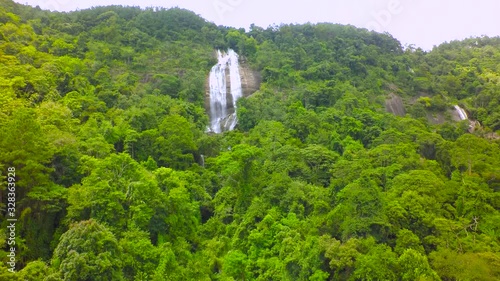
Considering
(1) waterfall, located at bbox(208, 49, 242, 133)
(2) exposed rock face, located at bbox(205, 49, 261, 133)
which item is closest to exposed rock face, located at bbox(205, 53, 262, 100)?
(2) exposed rock face, located at bbox(205, 49, 261, 133)

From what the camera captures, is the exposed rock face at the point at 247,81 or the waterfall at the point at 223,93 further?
the exposed rock face at the point at 247,81

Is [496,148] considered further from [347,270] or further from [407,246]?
[347,270]

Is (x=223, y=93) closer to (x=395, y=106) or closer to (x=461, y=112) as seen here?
(x=395, y=106)

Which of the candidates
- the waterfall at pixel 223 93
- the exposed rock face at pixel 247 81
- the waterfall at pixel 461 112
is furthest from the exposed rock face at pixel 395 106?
the waterfall at pixel 223 93

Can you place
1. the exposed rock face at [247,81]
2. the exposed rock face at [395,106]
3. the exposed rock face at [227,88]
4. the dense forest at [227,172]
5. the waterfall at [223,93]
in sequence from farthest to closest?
the exposed rock face at [247,81], the exposed rock face at [395,106], the exposed rock face at [227,88], the waterfall at [223,93], the dense forest at [227,172]

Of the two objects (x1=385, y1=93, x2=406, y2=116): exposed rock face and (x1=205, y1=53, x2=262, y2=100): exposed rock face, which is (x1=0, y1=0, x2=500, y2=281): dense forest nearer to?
(x1=385, y1=93, x2=406, y2=116): exposed rock face

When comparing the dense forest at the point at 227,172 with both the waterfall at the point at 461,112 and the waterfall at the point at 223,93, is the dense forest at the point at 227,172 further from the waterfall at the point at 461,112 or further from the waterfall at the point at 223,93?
the waterfall at the point at 223,93

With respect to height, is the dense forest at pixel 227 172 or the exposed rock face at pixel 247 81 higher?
the exposed rock face at pixel 247 81

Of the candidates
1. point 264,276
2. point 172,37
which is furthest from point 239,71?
point 264,276
